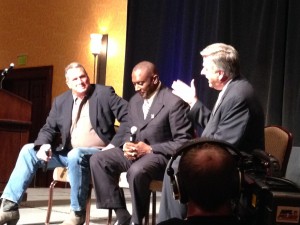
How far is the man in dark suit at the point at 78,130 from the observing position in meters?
3.22

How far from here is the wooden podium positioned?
4395 mm

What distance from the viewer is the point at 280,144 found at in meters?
2.84

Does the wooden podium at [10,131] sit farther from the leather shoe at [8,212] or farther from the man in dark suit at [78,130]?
the leather shoe at [8,212]

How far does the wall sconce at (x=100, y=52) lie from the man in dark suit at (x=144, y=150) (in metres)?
3.52

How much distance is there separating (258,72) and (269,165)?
10.4 feet

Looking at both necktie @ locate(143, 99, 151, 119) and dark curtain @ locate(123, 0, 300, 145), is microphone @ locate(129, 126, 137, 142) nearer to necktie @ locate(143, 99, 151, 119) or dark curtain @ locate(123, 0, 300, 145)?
necktie @ locate(143, 99, 151, 119)

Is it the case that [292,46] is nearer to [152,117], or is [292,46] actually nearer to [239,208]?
[152,117]

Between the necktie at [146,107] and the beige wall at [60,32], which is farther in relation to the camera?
the beige wall at [60,32]

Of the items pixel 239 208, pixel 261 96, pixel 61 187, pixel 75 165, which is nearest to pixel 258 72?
pixel 261 96

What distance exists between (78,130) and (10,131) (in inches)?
44.9

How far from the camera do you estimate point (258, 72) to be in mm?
4852

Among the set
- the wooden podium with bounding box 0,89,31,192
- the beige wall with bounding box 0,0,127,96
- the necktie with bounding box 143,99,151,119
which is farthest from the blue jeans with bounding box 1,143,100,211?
the beige wall with bounding box 0,0,127,96

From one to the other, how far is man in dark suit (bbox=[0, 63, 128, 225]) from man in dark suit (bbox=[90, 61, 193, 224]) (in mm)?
191

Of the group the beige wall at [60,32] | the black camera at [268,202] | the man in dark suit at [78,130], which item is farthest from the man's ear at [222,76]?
the beige wall at [60,32]
